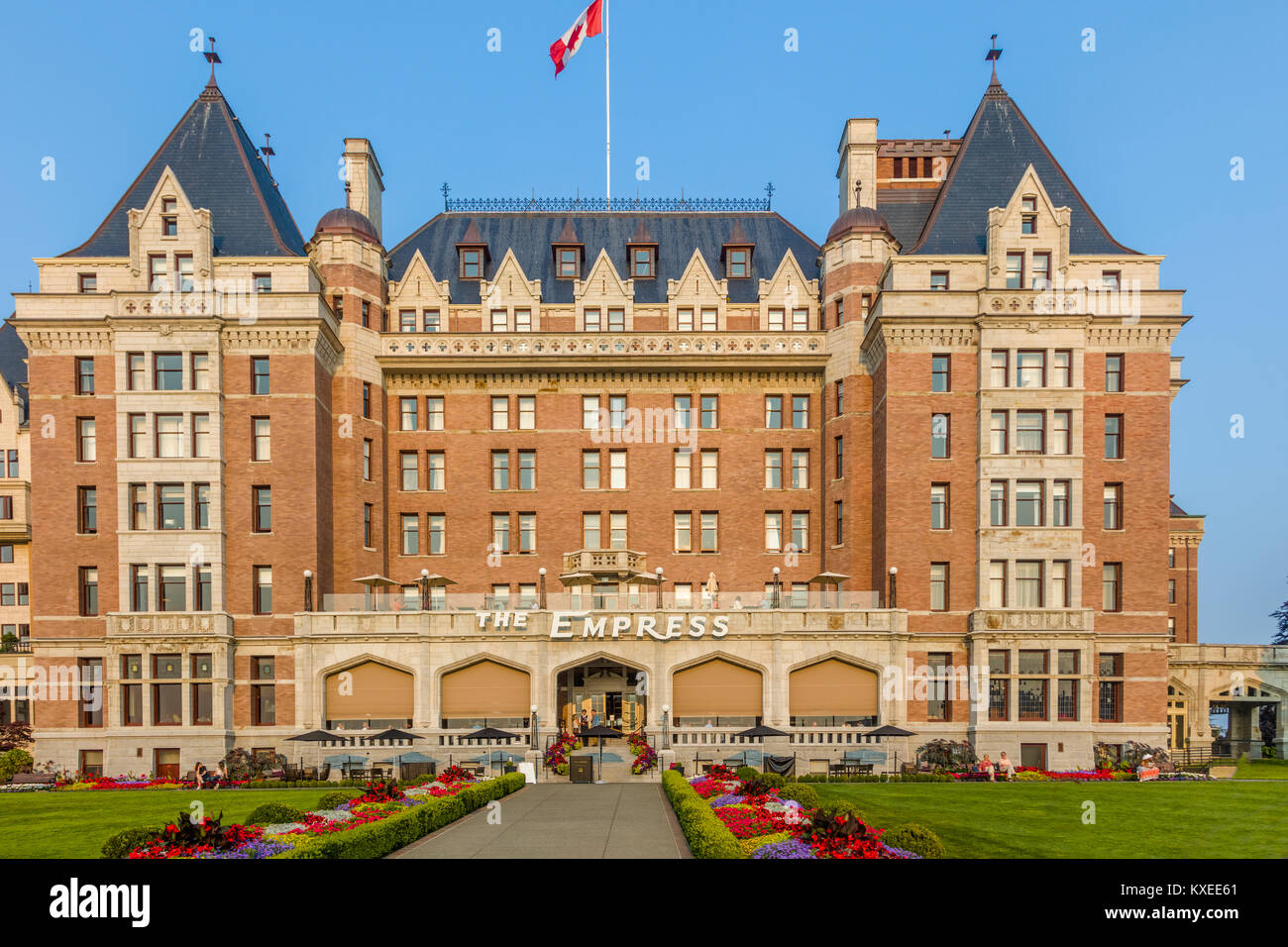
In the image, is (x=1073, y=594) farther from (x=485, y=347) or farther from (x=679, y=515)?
(x=485, y=347)

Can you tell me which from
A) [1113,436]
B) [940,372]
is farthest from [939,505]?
[1113,436]

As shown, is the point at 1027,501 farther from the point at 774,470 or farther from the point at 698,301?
the point at 698,301

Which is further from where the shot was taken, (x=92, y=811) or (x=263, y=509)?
(x=263, y=509)

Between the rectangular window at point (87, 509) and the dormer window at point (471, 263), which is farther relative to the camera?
the dormer window at point (471, 263)

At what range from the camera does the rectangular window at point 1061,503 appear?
45.3m

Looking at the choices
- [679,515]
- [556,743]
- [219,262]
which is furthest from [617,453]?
[219,262]

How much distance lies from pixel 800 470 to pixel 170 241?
34070mm

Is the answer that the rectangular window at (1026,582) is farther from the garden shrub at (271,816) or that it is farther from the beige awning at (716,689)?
the garden shrub at (271,816)

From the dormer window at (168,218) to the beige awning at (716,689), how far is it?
32.6 m

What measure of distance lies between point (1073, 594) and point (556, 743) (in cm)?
2480

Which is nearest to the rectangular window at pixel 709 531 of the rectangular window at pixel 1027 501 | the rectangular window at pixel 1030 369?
the rectangular window at pixel 1027 501

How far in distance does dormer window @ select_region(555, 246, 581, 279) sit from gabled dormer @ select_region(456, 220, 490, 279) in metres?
4.35

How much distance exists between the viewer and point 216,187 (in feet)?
162

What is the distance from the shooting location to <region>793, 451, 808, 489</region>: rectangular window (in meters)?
52.8
